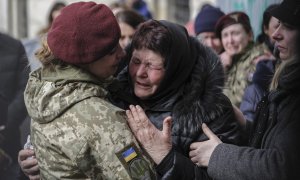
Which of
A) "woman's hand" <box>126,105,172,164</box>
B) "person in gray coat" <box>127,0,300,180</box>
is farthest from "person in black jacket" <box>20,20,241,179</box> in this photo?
"woman's hand" <box>126,105,172,164</box>

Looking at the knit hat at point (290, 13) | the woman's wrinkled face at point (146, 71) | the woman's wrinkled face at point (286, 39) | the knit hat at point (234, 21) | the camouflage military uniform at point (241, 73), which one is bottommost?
the camouflage military uniform at point (241, 73)

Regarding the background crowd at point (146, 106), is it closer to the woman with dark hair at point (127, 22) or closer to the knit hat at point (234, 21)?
the woman with dark hair at point (127, 22)

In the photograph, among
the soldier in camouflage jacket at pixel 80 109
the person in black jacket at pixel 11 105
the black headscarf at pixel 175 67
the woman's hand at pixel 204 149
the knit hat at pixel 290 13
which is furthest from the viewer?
the person in black jacket at pixel 11 105

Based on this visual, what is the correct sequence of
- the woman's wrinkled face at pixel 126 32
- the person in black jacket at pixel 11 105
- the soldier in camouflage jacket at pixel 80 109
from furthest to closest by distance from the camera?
the woman's wrinkled face at pixel 126 32 → the person in black jacket at pixel 11 105 → the soldier in camouflage jacket at pixel 80 109

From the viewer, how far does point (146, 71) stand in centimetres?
320

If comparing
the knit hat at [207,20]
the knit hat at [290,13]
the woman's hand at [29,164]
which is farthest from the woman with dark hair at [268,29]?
the woman's hand at [29,164]

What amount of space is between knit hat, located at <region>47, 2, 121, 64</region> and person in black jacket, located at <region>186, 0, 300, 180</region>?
0.68 meters

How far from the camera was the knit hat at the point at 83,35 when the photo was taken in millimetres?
2699

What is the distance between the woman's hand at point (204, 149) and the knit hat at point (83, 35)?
64cm

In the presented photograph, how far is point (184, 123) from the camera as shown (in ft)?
10.2

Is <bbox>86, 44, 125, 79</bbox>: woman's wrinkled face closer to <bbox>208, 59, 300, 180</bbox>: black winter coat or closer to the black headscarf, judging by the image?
the black headscarf

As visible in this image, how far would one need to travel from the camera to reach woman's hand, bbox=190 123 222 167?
2898 mm

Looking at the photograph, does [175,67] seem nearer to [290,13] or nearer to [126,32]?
[290,13]

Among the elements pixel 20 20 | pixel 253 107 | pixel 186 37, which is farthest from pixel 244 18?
pixel 20 20
